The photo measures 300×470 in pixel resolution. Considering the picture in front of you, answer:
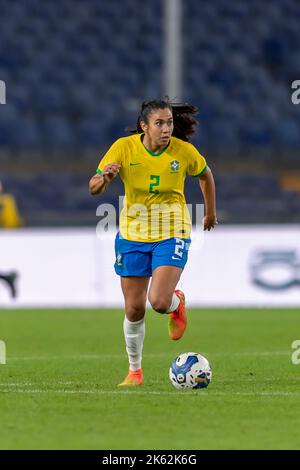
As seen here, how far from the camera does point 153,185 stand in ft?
27.7

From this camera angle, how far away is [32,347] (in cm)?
1244

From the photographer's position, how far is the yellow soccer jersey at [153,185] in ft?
27.7

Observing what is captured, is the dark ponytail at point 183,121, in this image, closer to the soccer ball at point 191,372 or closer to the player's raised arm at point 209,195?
the player's raised arm at point 209,195

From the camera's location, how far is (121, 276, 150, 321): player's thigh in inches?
335

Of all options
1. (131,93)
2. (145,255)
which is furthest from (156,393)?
(131,93)

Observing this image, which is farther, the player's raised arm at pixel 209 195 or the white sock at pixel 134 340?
the player's raised arm at pixel 209 195

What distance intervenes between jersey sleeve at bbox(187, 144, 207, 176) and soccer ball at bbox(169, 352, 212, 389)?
1403 millimetres

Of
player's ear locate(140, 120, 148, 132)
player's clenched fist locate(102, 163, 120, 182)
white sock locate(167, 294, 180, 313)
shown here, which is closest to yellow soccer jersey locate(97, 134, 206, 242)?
player's ear locate(140, 120, 148, 132)

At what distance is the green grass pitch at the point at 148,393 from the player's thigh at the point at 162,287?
64 cm

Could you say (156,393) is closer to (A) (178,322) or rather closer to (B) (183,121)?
(A) (178,322)

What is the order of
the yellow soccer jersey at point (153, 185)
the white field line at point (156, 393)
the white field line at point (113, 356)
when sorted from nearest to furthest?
the white field line at point (156, 393) < the yellow soccer jersey at point (153, 185) < the white field line at point (113, 356)

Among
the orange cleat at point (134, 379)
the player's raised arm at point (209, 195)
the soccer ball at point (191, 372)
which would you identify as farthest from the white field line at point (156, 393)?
the player's raised arm at point (209, 195)

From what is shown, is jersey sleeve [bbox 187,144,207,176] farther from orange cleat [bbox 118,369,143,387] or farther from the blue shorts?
orange cleat [bbox 118,369,143,387]

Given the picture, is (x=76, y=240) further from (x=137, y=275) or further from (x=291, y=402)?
(x=291, y=402)
